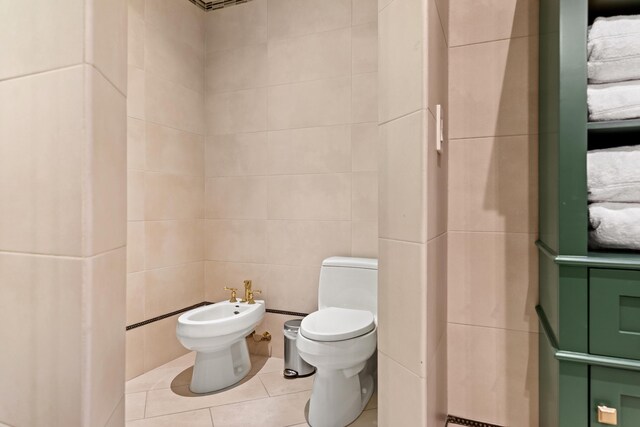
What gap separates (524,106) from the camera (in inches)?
49.1

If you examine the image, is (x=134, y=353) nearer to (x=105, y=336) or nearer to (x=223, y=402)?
(x=223, y=402)

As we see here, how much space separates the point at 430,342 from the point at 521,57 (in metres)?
0.98

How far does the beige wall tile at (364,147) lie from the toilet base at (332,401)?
1191 mm

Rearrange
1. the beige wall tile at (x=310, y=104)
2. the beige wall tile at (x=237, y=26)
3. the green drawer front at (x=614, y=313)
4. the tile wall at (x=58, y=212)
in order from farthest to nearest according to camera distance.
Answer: the beige wall tile at (x=237, y=26)
the beige wall tile at (x=310, y=104)
the green drawer front at (x=614, y=313)
the tile wall at (x=58, y=212)

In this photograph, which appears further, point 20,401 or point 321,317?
point 321,317

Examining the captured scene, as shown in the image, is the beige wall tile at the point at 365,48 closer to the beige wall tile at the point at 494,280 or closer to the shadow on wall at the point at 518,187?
the shadow on wall at the point at 518,187

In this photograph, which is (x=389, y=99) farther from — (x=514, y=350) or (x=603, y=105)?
(x=514, y=350)

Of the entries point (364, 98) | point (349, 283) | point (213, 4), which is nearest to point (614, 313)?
point (349, 283)

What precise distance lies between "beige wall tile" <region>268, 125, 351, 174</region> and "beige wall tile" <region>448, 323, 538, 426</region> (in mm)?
1334

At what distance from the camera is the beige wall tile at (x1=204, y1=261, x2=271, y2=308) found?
8.59 feet

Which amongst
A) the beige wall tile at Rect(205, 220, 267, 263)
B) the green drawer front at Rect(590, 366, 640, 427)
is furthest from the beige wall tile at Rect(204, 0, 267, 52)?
the green drawer front at Rect(590, 366, 640, 427)

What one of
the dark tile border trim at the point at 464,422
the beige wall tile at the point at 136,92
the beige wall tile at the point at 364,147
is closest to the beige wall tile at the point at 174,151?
the beige wall tile at the point at 136,92

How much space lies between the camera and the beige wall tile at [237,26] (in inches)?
102

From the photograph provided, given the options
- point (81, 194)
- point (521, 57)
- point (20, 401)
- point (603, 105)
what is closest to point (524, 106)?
point (521, 57)
